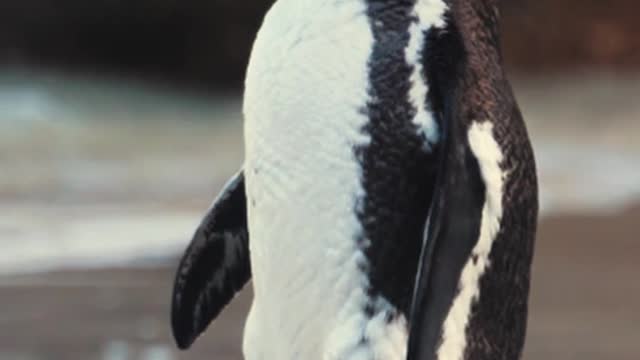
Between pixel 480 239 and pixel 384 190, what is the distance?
7 cm

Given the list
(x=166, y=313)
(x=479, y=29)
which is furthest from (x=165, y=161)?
(x=479, y=29)

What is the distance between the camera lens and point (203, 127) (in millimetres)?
7980

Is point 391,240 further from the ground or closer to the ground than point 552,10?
closer to the ground

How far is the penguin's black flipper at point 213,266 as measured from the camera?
1.42 m

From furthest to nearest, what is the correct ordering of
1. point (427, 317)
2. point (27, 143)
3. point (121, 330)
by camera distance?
point (27, 143) < point (121, 330) < point (427, 317)

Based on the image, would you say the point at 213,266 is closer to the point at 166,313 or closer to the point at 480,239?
the point at 480,239

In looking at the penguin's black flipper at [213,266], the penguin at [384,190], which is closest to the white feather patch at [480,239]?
the penguin at [384,190]

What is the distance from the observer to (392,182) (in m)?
1.18

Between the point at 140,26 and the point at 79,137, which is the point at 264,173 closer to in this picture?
the point at 79,137

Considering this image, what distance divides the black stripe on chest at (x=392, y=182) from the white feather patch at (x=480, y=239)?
0.03 metres

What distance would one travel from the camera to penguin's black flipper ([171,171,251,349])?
1.42 m

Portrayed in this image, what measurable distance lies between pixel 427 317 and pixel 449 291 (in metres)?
0.03

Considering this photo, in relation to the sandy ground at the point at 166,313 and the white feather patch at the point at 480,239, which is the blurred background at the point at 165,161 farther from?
the white feather patch at the point at 480,239

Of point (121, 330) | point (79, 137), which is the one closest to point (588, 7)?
point (79, 137)
